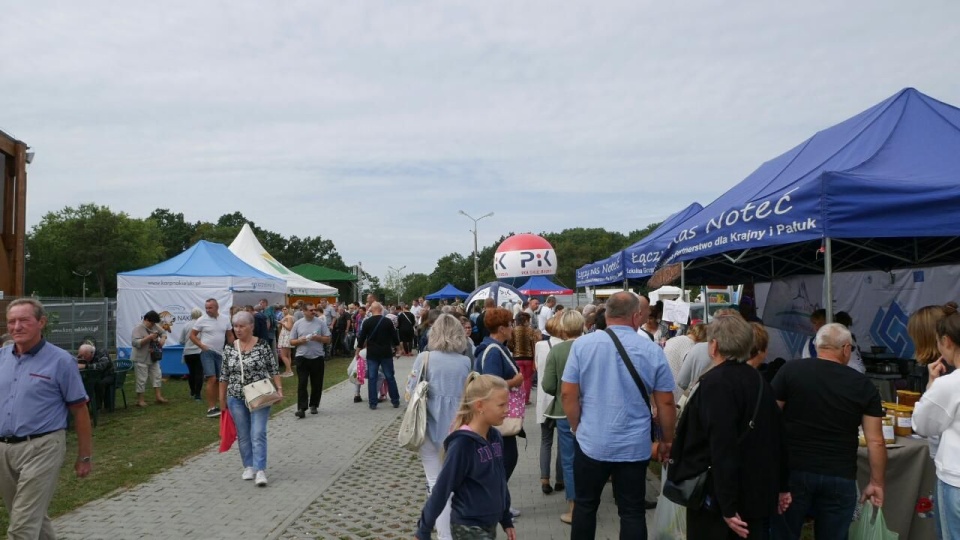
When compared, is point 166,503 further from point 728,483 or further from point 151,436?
point 728,483

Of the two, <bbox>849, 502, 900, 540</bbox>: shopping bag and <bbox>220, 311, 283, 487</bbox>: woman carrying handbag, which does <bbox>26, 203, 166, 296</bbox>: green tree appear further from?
<bbox>849, 502, 900, 540</bbox>: shopping bag

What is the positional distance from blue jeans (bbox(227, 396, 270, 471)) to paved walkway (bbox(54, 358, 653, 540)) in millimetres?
279

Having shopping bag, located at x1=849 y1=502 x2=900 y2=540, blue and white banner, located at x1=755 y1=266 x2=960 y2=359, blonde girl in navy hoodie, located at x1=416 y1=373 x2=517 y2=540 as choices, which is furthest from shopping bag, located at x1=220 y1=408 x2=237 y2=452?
blue and white banner, located at x1=755 y1=266 x2=960 y2=359

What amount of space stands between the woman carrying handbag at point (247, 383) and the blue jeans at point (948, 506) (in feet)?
18.1

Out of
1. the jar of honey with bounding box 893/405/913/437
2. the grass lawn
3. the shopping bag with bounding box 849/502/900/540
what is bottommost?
the grass lawn

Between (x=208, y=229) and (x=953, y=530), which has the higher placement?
(x=208, y=229)

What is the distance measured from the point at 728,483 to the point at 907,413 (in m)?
2.04

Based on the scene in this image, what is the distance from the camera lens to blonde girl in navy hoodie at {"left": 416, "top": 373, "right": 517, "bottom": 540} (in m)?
3.32

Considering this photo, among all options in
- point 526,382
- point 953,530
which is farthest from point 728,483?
point 526,382

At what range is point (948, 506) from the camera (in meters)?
3.33

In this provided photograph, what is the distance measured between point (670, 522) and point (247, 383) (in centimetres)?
436

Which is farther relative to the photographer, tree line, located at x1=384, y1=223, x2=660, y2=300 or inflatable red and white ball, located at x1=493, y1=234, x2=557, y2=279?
tree line, located at x1=384, y1=223, x2=660, y2=300

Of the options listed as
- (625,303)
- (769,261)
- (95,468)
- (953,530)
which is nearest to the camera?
(953,530)

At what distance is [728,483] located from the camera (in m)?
3.39
